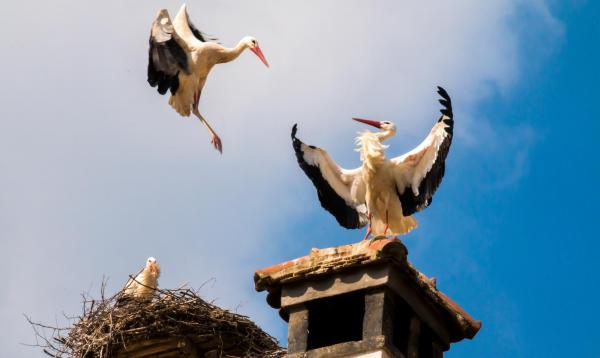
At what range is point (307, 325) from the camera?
14930mm

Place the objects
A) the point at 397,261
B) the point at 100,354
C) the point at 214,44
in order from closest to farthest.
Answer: the point at 397,261 < the point at 100,354 < the point at 214,44

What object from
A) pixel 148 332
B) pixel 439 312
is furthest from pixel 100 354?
pixel 439 312

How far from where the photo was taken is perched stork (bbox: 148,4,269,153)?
2138 centimetres

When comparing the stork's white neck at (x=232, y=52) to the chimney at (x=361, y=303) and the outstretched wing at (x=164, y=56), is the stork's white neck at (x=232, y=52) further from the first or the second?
the chimney at (x=361, y=303)

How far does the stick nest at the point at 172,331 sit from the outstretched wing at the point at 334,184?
142 centimetres

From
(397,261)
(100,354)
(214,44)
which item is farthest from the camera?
(214,44)

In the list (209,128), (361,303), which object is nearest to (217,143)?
(209,128)

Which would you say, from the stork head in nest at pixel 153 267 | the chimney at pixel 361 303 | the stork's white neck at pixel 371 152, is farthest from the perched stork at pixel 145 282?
the chimney at pixel 361 303

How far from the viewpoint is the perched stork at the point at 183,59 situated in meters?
21.4

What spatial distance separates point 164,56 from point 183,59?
0.77 feet

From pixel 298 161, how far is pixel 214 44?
124 inches

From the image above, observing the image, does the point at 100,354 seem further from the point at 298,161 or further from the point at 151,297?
the point at 298,161

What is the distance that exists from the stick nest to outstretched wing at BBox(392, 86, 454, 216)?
1.95m

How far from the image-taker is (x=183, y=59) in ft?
70.5
